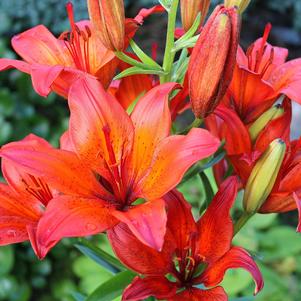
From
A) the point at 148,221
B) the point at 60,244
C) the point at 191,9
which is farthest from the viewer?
the point at 60,244

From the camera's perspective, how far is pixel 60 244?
2107 millimetres

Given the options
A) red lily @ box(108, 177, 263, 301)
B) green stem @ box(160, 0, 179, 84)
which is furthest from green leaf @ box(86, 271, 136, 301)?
Answer: green stem @ box(160, 0, 179, 84)

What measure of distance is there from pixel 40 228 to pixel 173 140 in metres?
0.19

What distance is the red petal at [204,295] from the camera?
2.46ft

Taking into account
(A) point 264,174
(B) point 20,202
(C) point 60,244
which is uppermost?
(A) point 264,174

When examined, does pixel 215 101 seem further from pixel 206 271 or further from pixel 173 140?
pixel 206 271

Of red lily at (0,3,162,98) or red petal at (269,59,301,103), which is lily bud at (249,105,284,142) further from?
red lily at (0,3,162,98)

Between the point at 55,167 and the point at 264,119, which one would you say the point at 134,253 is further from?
the point at 264,119

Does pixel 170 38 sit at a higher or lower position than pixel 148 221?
higher

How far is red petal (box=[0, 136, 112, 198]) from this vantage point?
0.71 m

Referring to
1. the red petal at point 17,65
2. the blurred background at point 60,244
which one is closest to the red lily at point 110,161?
the red petal at point 17,65

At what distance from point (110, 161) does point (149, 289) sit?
170 millimetres

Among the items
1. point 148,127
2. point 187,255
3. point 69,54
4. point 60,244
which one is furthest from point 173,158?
point 60,244

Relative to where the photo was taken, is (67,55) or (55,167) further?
(67,55)
